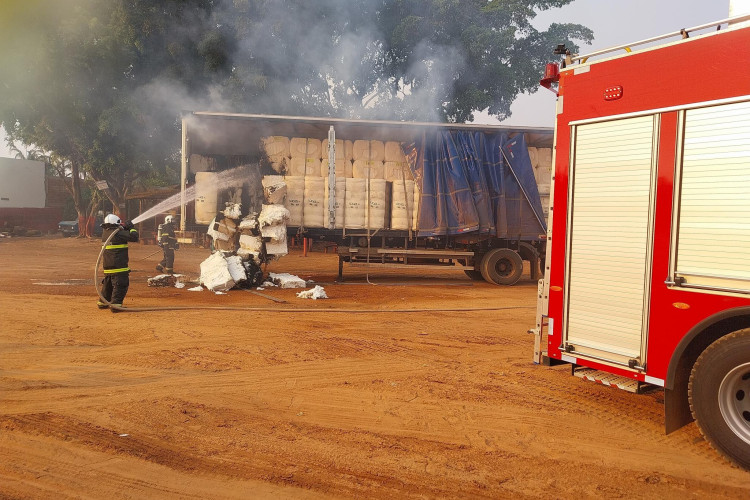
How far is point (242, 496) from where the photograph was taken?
373cm

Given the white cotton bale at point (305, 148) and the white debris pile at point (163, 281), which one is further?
the white cotton bale at point (305, 148)

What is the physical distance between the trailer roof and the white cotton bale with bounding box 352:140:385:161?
0.51ft

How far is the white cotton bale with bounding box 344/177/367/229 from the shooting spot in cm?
1385

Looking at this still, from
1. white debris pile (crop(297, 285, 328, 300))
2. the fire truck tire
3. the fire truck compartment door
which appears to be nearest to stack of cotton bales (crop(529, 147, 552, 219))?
white debris pile (crop(297, 285, 328, 300))

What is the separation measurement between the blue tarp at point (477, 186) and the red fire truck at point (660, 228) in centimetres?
835

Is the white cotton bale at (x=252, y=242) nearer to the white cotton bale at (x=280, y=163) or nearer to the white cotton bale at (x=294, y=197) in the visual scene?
the white cotton bale at (x=294, y=197)

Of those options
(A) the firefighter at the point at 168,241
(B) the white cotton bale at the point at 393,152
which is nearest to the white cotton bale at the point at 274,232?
(B) the white cotton bale at the point at 393,152

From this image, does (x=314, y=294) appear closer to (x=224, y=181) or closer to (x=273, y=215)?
(x=273, y=215)

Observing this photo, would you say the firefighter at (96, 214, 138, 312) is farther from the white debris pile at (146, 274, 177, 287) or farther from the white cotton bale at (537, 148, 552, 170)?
the white cotton bale at (537, 148, 552, 170)

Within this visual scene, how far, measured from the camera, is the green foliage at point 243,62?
22.8m

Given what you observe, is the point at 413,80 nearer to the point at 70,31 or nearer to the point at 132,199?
the point at 70,31

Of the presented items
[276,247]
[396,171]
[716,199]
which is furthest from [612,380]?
[396,171]

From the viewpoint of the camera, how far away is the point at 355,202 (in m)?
13.9

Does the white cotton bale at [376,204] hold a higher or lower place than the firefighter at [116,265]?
higher
